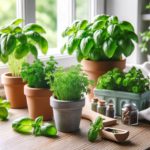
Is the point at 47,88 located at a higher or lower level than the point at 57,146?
higher

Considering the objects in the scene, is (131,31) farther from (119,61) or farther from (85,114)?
(85,114)

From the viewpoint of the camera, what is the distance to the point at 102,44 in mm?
1418

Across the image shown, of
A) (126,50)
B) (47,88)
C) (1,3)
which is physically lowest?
(47,88)

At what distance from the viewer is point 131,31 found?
1449 millimetres

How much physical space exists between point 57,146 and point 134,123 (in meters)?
0.34

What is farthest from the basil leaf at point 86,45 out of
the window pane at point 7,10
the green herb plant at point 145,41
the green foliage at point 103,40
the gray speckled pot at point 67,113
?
the green herb plant at point 145,41

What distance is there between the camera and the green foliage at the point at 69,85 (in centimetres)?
112

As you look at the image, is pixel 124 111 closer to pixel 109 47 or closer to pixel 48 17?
pixel 109 47

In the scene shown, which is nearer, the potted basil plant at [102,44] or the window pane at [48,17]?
the potted basil plant at [102,44]

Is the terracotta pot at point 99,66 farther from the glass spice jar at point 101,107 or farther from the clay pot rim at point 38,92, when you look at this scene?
the clay pot rim at point 38,92

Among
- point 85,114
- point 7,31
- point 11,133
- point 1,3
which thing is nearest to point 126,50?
point 85,114

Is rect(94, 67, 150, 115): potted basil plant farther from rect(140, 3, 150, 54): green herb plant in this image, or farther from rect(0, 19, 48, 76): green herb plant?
rect(140, 3, 150, 54): green herb plant

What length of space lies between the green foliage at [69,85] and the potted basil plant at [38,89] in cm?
8

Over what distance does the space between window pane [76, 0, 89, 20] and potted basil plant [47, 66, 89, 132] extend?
3.52 ft
